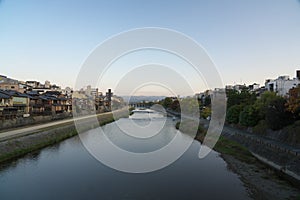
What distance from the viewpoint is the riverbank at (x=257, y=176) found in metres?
6.70

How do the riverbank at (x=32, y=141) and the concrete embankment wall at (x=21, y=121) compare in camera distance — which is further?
the concrete embankment wall at (x=21, y=121)

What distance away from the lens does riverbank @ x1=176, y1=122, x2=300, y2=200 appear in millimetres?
6695

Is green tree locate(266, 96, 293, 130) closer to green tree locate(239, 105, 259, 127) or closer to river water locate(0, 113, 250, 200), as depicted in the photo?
green tree locate(239, 105, 259, 127)

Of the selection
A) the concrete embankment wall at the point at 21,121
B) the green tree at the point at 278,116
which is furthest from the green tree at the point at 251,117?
the concrete embankment wall at the point at 21,121

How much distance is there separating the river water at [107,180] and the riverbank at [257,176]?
0.29 metres

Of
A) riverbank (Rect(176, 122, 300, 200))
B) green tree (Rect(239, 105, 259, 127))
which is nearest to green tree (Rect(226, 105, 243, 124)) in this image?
green tree (Rect(239, 105, 259, 127))

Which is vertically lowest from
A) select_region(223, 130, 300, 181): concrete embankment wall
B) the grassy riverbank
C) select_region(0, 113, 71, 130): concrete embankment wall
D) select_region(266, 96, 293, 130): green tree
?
the grassy riverbank

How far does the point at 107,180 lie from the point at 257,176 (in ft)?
15.9

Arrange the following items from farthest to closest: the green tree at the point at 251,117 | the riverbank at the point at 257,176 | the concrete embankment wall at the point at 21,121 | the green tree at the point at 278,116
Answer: the concrete embankment wall at the point at 21,121 < the green tree at the point at 251,117 < the green tree at the point at 278,116 < the riverbank at the point at 257,176

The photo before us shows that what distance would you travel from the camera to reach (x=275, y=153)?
368 inches

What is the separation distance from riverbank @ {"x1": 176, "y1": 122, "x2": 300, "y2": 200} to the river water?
0.97ft

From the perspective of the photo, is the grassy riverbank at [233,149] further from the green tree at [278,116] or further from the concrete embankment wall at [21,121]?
the concrete embankment wall at [21,121]

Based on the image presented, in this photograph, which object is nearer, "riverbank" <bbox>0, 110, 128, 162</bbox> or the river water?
the river water

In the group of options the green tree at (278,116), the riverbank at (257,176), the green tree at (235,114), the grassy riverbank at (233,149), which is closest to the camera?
the riverbank at (257,176)
